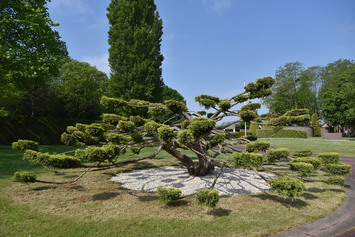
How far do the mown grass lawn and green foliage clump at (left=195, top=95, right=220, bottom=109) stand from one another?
3369mm

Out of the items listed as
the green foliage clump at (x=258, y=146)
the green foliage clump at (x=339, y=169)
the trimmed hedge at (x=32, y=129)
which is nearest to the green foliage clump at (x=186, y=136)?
the green foliage clump at (x=258, y=146)

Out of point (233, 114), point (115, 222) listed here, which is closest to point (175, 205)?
point (115, 222)

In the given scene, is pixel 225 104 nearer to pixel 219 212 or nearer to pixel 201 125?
pixel 201 125

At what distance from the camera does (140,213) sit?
4.76 metres

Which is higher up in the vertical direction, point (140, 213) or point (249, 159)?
point (249, 159)

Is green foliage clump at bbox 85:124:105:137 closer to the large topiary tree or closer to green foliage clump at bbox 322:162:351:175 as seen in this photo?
the large topiary tree

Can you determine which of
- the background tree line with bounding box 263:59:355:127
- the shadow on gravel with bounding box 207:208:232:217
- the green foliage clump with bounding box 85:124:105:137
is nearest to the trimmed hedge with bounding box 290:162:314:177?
the shadow on gravel with bounding box 207:208:232:217

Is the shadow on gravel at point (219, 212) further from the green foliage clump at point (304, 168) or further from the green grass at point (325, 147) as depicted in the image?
the green grass at point (325, 147)

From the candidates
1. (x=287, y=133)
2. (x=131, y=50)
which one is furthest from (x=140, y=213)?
(x=287, y=133)

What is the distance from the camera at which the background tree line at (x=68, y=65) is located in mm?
14188

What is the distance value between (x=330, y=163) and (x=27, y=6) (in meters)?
21.3

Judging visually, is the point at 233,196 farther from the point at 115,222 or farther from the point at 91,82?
the point at 91,82

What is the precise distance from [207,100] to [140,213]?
14.6 feet

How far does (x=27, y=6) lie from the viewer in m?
14.1
